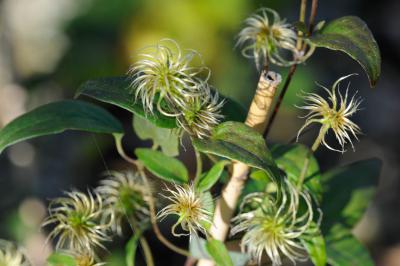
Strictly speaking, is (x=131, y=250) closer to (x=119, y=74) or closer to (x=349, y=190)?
(x=349, y=190)

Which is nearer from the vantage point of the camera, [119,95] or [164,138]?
[119,95]

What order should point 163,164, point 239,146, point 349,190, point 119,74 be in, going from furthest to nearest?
point 119,74 < point 349,190 < point 163,164 < point 239,146

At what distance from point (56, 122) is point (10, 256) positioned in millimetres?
163

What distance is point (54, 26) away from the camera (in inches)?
96.0

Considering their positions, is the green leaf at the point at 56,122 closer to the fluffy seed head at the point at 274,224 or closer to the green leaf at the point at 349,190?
the fluffy seed head at the point at 274,224

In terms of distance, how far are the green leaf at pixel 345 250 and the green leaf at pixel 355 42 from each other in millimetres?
237

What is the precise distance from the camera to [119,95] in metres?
0.61

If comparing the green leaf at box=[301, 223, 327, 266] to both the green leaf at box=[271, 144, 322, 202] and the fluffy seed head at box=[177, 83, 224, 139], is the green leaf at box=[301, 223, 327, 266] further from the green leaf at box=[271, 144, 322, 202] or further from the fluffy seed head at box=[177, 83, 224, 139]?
the fluffy seed head at box=[177, 83, 224, 139]

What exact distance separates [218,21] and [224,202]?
1.68m

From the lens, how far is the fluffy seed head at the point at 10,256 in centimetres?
68

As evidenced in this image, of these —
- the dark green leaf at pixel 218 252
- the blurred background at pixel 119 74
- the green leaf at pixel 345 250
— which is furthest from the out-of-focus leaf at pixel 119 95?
the blurred background at pixel 119 74

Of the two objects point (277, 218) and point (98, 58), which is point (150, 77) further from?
point (98, 58)

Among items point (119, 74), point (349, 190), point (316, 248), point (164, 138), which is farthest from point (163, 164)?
point (119, 74)

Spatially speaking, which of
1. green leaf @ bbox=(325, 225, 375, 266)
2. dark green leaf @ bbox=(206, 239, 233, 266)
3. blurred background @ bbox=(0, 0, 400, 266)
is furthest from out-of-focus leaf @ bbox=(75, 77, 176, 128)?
blurred background @ bbox=(0, 0, 400, 266)
